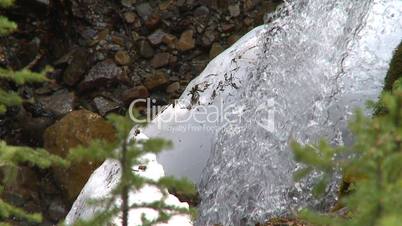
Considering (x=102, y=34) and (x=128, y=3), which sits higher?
(x=128, y=3)

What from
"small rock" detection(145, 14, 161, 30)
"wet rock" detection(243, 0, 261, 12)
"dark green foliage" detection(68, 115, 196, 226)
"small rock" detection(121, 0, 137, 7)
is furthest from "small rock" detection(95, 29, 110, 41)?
"dark green foliage" detection(68, 115, 196, 226)

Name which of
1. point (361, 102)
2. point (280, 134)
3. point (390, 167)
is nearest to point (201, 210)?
point (280, 134)

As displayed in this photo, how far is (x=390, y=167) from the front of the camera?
62.4 inches

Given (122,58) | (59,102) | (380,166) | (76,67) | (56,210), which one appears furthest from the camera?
(122,58)

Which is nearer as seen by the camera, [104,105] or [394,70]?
[394,70]

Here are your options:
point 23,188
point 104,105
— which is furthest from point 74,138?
point 104,105

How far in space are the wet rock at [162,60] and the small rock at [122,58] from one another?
385mm

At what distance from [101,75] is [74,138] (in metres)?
1.41

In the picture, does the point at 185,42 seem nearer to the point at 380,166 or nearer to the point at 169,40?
the point at 169,40

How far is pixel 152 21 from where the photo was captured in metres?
8.94

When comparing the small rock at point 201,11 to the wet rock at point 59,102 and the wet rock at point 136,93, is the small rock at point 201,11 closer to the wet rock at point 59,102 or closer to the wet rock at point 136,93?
the wet rock at point 136,93

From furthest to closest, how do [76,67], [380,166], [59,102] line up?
[76,67], [59,102], [380,166]

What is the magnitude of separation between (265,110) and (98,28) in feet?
13.5

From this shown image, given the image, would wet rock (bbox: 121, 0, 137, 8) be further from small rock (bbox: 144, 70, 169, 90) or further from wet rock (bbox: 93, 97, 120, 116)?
wet rock (bbox: 93, 97, 120, 116)
